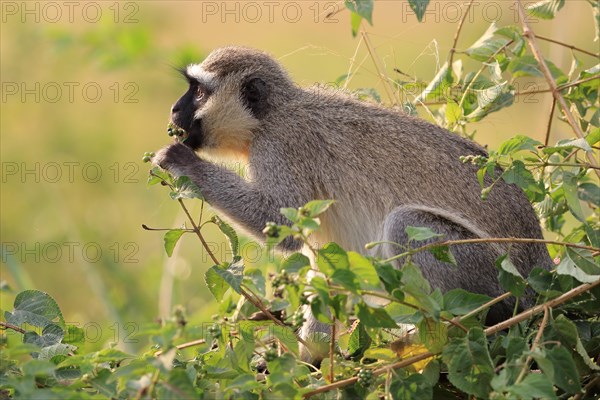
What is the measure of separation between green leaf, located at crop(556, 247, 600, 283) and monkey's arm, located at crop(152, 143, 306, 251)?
5.30 feet

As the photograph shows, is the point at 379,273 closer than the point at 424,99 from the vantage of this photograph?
Yes

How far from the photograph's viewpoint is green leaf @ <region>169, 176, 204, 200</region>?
3.54 m

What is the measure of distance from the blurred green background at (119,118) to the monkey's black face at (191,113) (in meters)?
0.69

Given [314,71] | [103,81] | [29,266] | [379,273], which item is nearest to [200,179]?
[379,273]

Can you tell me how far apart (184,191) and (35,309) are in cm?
75

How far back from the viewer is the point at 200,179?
4.70 m

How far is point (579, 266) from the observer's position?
3434 millimetres

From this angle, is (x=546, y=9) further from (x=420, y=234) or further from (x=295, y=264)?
(x=295, y=264)

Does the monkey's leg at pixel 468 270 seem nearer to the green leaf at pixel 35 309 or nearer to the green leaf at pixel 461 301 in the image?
the green leaf at pixel 461 301

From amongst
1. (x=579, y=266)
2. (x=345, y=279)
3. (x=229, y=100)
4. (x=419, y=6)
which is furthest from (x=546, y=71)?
(x=345, y=279)

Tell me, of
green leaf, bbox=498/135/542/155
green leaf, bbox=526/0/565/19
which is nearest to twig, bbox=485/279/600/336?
green leaf, bbox=498/135/542/155

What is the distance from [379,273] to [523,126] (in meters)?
Result: 7.83

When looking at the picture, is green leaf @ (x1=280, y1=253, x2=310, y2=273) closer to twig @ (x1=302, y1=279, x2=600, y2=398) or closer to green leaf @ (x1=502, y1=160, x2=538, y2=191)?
twig @ (x1=302, y1=279, x2=600, y2=398)

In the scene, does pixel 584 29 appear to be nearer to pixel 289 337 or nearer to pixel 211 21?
pixel 211 21
